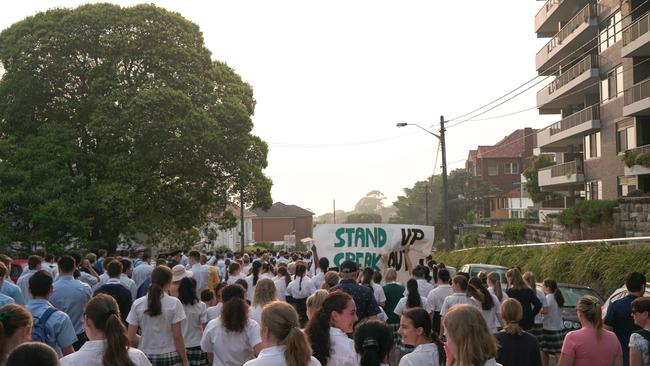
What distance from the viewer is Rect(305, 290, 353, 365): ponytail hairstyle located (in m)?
5.38

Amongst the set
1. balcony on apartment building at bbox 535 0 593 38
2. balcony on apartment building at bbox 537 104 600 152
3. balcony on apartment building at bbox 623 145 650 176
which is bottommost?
balcony on apartment building at bbox 623 145 650 176

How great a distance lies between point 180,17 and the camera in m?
34.3

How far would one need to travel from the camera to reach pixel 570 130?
137ft

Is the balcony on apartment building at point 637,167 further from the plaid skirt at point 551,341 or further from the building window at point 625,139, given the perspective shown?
the plaid skirt at point 551,341

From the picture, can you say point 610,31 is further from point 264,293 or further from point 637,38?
point 264,293

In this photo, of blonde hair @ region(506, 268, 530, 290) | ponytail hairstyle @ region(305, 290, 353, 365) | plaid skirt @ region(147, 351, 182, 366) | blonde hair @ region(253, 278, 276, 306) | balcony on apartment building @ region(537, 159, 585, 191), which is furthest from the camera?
balcony on apartment building @ region(537, 159, 585, 191)

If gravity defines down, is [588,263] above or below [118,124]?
below

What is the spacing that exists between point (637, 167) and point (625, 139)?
3865mm

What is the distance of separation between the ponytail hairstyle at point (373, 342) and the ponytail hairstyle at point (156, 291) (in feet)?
10.1

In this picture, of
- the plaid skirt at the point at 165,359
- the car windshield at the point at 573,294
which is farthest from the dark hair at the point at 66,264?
the car windshield at the point at 573,294

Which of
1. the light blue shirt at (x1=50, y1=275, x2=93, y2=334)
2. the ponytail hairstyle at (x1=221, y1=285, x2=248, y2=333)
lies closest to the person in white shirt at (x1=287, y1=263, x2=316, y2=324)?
the light blue shirt at (x1=50, y1=275, x2=93, y2=334)

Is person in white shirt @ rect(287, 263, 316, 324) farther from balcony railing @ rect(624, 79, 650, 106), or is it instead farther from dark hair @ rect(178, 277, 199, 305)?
balcony railing @ rect(624, 79, 650, 106)

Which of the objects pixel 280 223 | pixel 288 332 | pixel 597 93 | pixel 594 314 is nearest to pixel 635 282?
pixel 594 314

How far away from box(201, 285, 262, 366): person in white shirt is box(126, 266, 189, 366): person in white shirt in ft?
3.03
